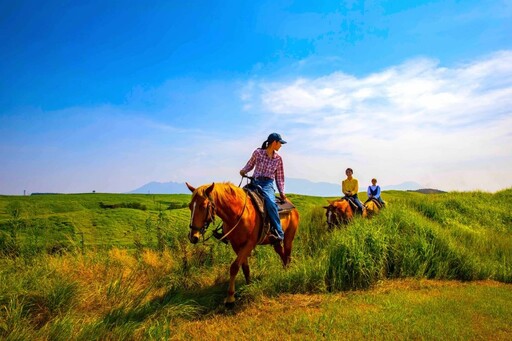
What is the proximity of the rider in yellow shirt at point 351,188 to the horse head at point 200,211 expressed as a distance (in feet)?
32.5

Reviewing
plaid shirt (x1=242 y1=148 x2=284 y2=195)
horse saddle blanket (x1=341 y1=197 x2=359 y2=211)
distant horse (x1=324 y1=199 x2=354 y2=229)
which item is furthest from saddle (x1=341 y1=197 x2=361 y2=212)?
plaid shirt (x1=242 y1=148 x2=284 y2=195)

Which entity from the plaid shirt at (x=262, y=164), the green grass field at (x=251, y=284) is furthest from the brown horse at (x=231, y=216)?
the green grass field at (x=251, y=284)

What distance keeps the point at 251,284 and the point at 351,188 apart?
8797 mm

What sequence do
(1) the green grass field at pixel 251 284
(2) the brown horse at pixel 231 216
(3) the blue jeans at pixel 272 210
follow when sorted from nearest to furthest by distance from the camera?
1. (1) the green grass field at pixel 251 284
2. (2) the brown horse at pixel 231 216
3. (3) the blue jeans at pixel 272 210

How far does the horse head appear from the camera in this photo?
616 cm

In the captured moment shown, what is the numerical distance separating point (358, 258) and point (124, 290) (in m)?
5.58

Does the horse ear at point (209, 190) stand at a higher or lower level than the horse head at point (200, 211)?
higher

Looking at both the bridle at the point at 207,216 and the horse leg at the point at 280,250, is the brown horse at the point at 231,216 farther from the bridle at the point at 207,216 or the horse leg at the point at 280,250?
the horse leg at the point at 280,250

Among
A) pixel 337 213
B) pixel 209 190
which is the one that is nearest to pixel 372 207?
pixel 337 213

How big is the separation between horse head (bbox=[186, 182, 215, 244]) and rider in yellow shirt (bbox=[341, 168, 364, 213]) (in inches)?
390

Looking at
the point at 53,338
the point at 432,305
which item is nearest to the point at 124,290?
the point at 53,338

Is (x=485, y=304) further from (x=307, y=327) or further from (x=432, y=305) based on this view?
(x=307, y=327)

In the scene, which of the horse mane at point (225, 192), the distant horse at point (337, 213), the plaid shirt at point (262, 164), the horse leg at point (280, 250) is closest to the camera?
the horse mane at point (225, 192)

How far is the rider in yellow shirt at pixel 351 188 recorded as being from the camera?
15.0 meters
